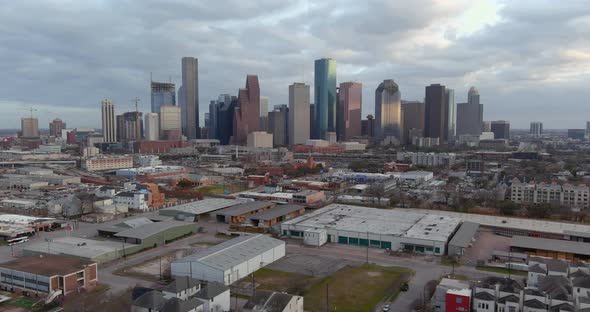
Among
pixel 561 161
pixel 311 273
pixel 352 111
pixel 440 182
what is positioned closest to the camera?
pixel 311 273

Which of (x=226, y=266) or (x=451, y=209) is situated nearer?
(x=226, y=266)

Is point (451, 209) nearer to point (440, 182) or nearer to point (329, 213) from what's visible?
point (329, 213)

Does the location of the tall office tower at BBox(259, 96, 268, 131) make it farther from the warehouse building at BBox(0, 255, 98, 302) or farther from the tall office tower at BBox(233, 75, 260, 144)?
the warehouse building at BBox(0, 255, 98, 302)

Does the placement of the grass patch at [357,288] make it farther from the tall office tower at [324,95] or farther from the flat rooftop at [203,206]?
the tall office tower at [324,95]

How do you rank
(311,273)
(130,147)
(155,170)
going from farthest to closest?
(130,147)
(155,170)
(311,273)

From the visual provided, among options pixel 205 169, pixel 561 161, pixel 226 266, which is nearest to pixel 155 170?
pixel 205 169

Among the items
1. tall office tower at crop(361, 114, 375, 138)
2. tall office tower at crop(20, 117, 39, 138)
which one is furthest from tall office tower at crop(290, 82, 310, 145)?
tall office tower at crop(20, 117, 39, 138)

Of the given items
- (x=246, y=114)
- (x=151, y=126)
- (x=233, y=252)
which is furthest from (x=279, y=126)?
(x=233, y=252)
